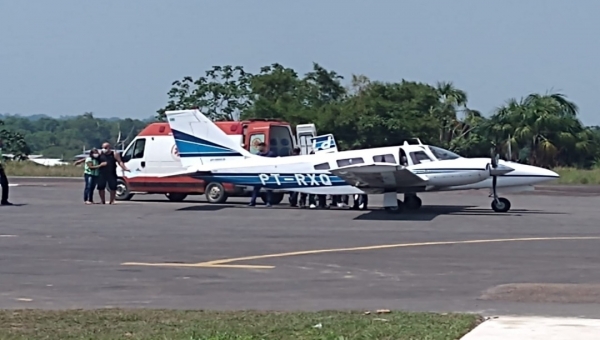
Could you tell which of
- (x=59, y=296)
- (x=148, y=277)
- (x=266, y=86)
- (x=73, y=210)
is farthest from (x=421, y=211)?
(x=266, y=86)

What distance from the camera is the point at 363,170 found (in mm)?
24391

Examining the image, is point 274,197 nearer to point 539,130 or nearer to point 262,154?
point 262,154

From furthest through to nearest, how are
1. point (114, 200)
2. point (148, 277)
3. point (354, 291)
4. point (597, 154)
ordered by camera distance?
point (597, 154) < point (114, 200) < point (148, 277) < point (354, 291)

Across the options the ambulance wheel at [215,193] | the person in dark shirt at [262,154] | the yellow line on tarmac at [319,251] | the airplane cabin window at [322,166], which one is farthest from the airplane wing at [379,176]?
the yellow line on tarmac at [319,251]

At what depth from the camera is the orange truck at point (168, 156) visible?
2948cm

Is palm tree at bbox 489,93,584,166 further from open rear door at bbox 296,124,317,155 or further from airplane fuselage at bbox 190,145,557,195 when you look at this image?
airplane fuselage at bbox 190,145,557,195

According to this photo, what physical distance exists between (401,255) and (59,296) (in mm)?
6109

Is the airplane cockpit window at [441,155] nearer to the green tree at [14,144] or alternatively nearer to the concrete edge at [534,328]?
the concrete edge at [534,328]

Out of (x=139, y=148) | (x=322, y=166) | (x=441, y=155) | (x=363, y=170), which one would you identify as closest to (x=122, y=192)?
(x=139, y=148)

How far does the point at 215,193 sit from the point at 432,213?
6567 millimetres

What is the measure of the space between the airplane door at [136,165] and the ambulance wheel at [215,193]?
213cm

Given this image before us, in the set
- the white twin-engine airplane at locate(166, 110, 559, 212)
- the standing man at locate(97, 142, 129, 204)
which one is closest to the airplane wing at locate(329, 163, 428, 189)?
the white twin-engine airplane at locate(166, 110, 559, 212)

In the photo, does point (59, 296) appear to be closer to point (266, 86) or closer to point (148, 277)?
point (148, 277)

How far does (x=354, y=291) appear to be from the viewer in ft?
40.1
